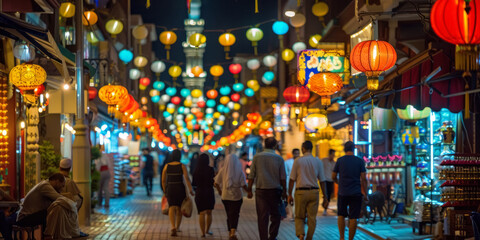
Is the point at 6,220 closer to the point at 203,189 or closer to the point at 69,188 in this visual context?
the point at 69,188

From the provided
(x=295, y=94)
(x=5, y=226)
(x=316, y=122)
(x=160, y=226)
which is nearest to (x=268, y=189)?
(x=5, y=226)

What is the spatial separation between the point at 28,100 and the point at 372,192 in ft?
30.2

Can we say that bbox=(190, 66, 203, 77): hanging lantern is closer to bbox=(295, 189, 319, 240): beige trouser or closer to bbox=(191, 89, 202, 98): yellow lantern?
bbox=(191, 89, 202, 98): yellow lantern

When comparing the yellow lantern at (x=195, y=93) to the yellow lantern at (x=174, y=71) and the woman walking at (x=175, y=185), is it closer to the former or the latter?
the yellow lantern at (x=174, y=71)

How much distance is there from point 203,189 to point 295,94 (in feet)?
21.8

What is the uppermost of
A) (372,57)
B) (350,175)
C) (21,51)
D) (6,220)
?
(21,51)

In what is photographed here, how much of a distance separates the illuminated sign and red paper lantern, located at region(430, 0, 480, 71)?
12.0 meters

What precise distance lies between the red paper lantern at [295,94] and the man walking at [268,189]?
8.29 metres

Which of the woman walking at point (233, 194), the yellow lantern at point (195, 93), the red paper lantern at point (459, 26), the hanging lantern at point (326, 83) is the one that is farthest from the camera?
the yellow lantern at point (195, 93)

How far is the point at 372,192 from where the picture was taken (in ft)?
65.6

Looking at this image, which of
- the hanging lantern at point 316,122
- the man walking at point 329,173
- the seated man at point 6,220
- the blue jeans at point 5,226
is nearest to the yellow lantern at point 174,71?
the hanging lantern at point 316,122

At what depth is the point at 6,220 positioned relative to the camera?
39.3ft

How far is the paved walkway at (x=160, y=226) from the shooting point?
1655cm

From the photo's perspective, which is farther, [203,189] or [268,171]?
[203,189]
